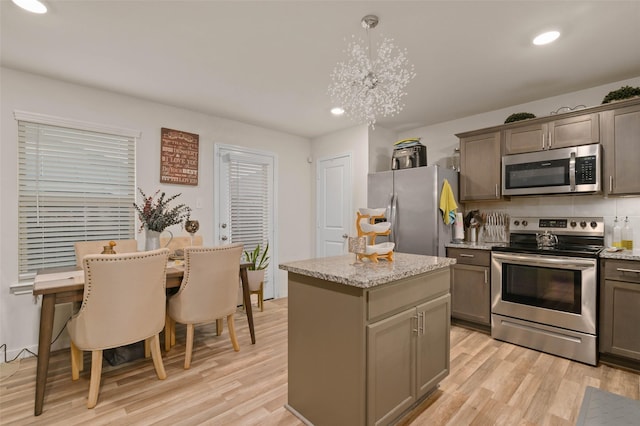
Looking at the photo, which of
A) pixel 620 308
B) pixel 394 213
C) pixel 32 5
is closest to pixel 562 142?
pixel 620 308

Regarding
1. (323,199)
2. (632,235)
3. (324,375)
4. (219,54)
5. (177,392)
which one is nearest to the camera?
(324,375)

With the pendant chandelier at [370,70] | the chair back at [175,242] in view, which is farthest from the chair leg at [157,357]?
the pendant chandelier at [370,70]

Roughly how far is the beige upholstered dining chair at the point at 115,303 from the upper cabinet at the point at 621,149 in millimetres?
3762

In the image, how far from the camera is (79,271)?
249cm

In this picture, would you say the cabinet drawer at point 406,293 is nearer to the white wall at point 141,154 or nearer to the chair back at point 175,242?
the chair back at point 175,242

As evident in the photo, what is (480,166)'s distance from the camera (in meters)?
3.46

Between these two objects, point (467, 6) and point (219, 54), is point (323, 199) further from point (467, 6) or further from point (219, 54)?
point (467, 6)

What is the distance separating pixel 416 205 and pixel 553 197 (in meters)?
1.39

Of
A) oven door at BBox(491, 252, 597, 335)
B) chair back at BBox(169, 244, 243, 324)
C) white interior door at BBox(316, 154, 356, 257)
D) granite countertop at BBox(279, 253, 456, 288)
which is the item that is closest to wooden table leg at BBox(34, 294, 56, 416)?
chair back at BBox(169, 244, 243, 324)

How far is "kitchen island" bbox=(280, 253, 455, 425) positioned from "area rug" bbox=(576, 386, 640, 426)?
0.76 metres

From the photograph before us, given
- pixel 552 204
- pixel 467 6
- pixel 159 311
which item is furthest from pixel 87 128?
pixel 552 204

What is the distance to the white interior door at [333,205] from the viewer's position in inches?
173

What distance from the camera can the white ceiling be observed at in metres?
1.92

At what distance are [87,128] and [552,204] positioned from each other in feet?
15.8
